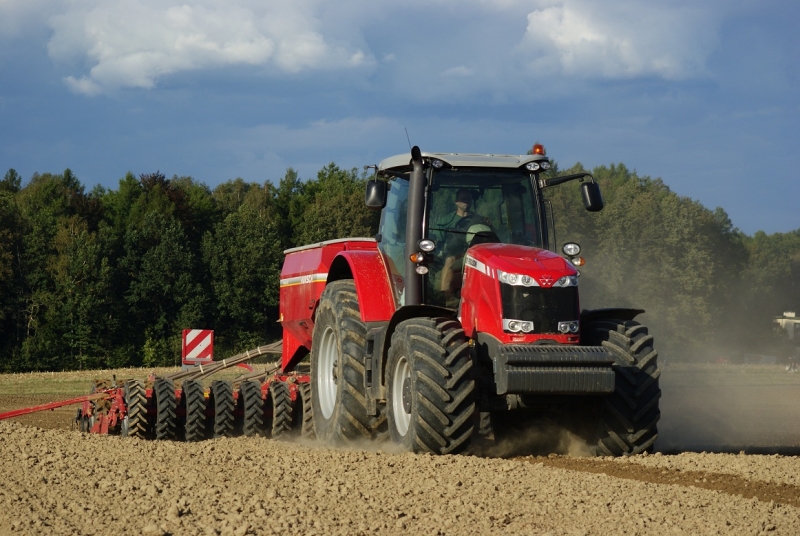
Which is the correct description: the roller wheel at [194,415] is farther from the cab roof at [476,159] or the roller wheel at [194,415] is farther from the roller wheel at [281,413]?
the cab roof at [476,159]

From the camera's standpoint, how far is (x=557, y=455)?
8.64 metres

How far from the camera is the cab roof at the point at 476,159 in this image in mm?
9219

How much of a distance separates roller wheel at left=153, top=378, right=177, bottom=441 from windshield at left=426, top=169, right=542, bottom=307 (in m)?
4.62

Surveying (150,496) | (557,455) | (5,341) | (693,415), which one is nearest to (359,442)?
(557,455)

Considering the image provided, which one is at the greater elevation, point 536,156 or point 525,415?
point 536,156

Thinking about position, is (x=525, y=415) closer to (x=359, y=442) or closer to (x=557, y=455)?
(x=557, y=455)

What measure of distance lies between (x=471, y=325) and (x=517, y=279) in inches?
25.8

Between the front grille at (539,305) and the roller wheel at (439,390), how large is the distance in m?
0.47

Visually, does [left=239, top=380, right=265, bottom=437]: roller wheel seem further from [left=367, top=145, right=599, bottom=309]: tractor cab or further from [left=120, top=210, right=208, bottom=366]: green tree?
[left=120, top=210, right=208, bottom=366]: green tree

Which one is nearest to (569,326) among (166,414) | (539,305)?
(539,305)

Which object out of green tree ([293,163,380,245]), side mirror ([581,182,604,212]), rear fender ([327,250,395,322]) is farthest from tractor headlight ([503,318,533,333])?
green tree ([293,163,380,245])

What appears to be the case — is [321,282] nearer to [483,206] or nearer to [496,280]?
[483,206]

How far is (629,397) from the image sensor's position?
826cm

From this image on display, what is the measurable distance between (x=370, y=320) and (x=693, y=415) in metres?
7.91
